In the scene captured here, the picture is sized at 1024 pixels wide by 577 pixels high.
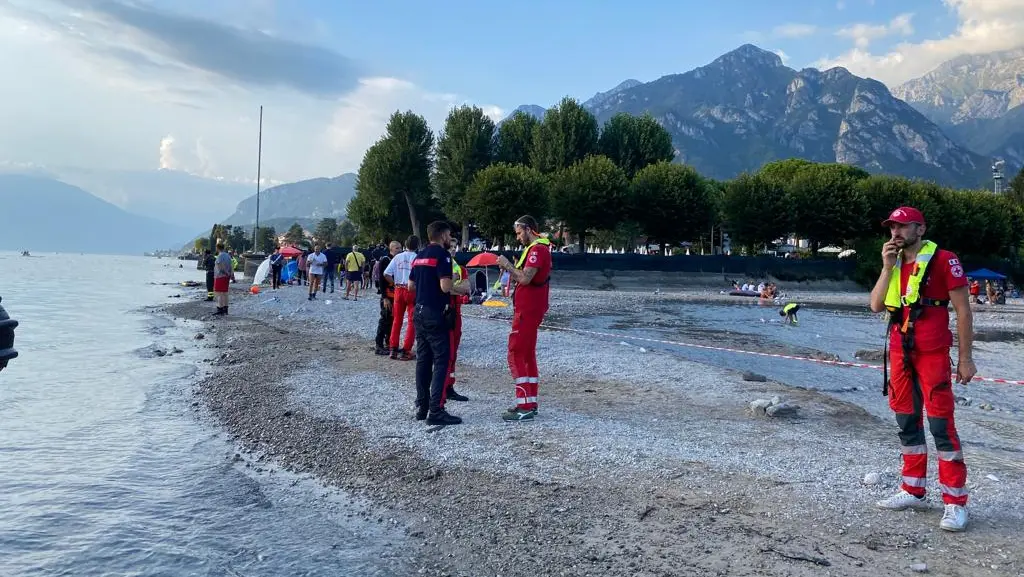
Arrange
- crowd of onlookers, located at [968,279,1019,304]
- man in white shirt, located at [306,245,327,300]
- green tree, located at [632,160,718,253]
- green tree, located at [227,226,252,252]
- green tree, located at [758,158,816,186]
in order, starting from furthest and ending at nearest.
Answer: green tree, located at [227,226,252,252]
green tree, located at [758,158,816,186]
green tree, located at [632,160,718,253]
crowd of onlookers, located at [968,279,1019,304]
man in white shirt, located at [306,245,327,300]

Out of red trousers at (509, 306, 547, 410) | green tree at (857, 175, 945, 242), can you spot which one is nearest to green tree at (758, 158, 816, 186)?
green tree at (857, 175, 945, 242)

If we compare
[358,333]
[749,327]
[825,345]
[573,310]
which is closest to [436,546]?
[358,333]

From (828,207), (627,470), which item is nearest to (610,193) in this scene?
(828,207)

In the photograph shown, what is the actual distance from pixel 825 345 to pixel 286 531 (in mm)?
16060

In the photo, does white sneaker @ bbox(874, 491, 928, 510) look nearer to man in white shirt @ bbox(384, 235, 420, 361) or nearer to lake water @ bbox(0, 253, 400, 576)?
lake water @ bbox(0, 253, 400, 576)

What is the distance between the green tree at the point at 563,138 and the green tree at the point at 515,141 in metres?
1.99

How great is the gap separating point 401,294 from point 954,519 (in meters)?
8.54

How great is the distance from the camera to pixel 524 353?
292 inches

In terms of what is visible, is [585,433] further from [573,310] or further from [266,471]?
[573,310]

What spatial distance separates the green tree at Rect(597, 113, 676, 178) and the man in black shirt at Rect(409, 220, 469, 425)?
58101 millimetres

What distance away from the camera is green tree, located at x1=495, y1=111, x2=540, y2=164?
211ft

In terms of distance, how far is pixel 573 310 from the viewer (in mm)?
25547

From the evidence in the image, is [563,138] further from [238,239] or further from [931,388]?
[238,239]

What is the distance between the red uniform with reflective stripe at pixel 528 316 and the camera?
7.30 metres
